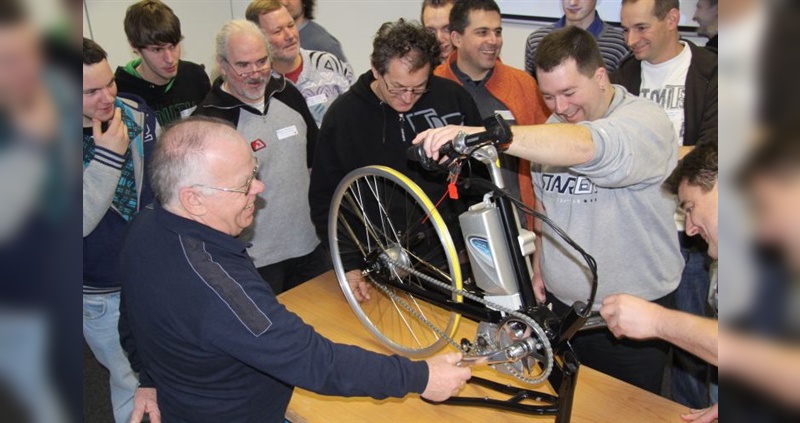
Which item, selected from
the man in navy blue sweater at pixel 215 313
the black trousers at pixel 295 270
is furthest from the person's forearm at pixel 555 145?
the black trousers at pixel 295 270

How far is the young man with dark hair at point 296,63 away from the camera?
2.68m

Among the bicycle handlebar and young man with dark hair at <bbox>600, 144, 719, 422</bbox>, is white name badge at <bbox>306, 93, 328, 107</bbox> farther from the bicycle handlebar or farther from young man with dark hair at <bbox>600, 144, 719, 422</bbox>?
young man with dark hair at <bbox>600, 144, 719, 422</bbox>

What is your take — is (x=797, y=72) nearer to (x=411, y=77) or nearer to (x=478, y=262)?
(x=478, y=262)

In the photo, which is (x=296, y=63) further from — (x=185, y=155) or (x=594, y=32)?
(x=185, y=155)

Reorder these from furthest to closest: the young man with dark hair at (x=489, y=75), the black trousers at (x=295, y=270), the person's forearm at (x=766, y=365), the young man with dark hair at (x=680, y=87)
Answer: the young man with dark hair at (x=489, y=75) < the black trousers at (x=295, y=270) < the young man with dark hair at (x=680, y=87) < the person's forearm at (x=766, y=365)

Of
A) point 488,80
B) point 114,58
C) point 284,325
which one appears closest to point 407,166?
point 488,80

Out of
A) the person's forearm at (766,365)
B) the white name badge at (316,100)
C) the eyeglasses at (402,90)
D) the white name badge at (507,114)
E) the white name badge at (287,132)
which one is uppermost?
the eyeglasses at (402,90)

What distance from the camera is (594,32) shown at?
3.03 metres

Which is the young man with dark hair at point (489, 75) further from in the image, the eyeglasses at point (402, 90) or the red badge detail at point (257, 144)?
the red badge detail at point (257, 144)

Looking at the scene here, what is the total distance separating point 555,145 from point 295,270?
138 cm

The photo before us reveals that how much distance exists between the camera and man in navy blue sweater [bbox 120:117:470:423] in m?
1.14

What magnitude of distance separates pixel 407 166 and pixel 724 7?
5.20 ft

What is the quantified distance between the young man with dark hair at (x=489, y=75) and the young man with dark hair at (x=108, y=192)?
1.25 m

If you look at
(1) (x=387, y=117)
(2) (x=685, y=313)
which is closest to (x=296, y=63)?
(1) (x=387, y=117)
